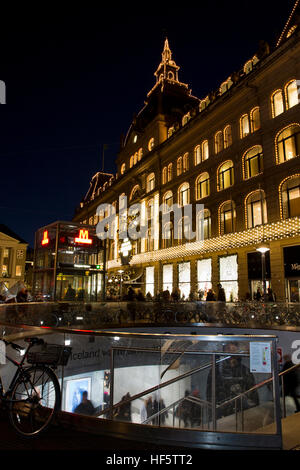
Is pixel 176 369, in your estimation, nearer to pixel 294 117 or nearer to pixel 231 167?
pixel 294 117

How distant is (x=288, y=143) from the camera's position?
84.5ft

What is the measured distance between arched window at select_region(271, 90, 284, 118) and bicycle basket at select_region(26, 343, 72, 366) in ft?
86.1

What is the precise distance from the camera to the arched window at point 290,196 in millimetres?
24898

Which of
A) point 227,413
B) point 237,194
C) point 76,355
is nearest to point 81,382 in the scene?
point 76,355

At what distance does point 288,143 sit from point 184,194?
14.5 meters

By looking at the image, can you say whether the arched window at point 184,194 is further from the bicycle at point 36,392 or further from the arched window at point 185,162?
the bicycle at point 36,392

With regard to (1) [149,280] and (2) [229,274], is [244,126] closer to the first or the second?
(2) [229,274]

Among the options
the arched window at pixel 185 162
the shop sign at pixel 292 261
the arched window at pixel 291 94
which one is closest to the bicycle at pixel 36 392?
the shop sign at pixel 292 261

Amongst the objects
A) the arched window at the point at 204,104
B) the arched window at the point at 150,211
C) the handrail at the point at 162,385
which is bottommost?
the handrail at the point at 162,385

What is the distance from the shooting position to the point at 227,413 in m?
5.02

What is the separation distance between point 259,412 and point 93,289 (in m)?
23.8

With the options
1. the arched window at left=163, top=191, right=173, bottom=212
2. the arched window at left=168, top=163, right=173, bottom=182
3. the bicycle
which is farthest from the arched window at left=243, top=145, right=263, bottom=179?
the bicycle

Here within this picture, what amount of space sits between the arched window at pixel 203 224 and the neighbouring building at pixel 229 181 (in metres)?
0.10

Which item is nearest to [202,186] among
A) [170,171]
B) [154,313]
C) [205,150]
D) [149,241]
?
[205,150]
